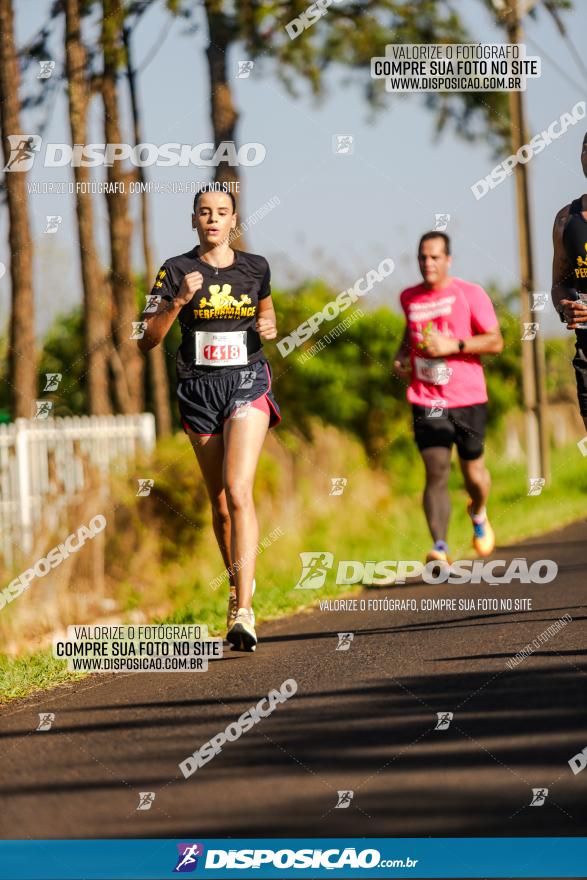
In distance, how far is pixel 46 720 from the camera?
548 cm

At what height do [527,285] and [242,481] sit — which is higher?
[527,285]

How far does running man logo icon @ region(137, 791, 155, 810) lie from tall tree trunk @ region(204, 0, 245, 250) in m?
10.9

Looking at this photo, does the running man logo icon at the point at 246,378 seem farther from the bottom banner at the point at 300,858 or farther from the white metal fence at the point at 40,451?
the white metal fence at the point at 40,451

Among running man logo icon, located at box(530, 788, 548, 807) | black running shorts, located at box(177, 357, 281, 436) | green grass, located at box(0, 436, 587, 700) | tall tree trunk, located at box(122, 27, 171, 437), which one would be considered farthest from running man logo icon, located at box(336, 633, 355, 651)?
Answer: tall tree trunk, located at box(122, 27, 171, 437)

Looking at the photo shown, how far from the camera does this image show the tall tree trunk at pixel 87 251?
15.9 meters

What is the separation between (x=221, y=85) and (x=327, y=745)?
1107cm

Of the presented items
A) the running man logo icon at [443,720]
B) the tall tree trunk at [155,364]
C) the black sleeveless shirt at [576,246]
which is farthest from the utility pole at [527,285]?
the running man logo icon at [443,720]

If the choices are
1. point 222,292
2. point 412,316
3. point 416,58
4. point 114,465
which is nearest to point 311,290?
point 114,465

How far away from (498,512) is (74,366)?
770 centimetres

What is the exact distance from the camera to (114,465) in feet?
44.3

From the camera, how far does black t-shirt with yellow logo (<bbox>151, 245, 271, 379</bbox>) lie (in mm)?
6824

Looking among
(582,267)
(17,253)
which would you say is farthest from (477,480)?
(17,253)

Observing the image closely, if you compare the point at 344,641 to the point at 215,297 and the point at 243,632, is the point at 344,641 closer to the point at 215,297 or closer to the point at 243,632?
the point at 243,632

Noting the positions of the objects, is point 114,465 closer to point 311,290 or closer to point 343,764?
point 311,290
